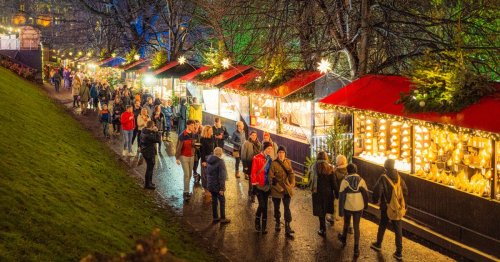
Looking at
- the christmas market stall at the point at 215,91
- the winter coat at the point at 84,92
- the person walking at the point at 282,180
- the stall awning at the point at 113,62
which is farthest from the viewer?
the stall awning at the point at 113,62

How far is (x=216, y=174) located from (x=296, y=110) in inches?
265

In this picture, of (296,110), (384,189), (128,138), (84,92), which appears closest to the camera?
(384,189)

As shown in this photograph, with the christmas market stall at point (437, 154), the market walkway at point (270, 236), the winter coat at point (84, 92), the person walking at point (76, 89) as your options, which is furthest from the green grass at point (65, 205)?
the person walking at point (76, 89)

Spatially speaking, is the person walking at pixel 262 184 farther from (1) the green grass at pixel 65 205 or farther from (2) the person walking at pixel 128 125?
(2) the person walking at pixel 128 125

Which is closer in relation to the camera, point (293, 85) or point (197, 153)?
point (197, 153)

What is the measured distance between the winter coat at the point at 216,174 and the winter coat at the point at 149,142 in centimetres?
341

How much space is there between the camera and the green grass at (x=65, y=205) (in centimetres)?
806

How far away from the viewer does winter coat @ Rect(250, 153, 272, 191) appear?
37.9ft

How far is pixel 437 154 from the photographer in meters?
12.4

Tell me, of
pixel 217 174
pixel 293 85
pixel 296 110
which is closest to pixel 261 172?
pixel 217 174

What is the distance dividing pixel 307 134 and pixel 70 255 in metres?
9.92

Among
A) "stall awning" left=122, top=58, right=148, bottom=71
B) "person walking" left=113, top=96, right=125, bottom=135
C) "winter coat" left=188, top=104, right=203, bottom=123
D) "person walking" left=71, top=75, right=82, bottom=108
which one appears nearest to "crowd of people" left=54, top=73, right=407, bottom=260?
"winter coat" left=188, top=104, right=203, bottom=123

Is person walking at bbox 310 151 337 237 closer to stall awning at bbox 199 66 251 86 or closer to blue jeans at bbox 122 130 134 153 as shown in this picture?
blue jeans at bbox 122 130 134 153

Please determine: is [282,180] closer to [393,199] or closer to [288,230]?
[288,230]
